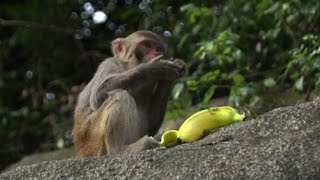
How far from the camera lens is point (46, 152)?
14531 mm

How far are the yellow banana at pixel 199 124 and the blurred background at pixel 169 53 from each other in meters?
3.24

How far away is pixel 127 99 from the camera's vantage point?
805cm

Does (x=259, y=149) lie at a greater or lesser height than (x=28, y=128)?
greater

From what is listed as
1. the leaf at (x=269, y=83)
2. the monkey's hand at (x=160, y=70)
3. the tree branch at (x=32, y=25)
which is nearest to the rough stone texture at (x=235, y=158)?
the monkey's hand at (x=160, y=70)

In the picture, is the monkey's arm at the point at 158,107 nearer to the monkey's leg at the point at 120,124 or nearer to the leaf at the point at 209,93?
the monkey's leg at the point at 120,124

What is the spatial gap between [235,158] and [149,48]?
355 centimetres

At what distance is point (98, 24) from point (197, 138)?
9.19m

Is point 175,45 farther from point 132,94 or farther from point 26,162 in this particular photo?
point 132,94

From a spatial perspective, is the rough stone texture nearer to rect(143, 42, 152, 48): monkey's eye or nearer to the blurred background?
rect(143, 42, 152, 48): monkey's eye

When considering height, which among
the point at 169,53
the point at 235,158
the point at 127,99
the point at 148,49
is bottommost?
the point at 169,53

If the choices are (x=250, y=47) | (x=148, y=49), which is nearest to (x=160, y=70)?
(x=148, y=49)

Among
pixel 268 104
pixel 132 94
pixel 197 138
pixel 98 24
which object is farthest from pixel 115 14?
pixel 197 138

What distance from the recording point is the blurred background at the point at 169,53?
11688 mm

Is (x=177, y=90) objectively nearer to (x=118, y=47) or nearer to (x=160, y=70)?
(x=118, y=47)
